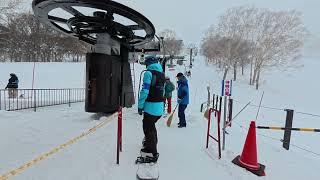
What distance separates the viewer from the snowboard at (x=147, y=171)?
4.57 m

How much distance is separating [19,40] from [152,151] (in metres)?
56.6

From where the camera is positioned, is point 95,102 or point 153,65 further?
point 95,102

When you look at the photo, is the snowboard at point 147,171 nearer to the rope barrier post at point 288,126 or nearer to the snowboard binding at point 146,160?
the snowboard binding at point 146,160

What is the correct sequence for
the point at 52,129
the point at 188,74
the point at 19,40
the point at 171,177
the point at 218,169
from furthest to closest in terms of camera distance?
the point at 19,40 → the point at 188,74 → the point at 52,129 → the point at 218,169 → the point at 171,177

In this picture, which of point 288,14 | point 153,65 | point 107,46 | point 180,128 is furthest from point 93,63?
point 288,14

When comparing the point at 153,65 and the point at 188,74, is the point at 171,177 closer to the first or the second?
the point at 153,65

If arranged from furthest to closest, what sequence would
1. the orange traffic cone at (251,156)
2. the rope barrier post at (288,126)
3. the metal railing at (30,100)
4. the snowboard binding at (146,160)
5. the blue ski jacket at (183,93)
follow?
1. the metal railing at (30,100)
2. the blue ski jacket at (183,93)
3. the rope barrier post at (288,126)
4. the orange traffic cone at (251,156)
5. the snowboard binding at (146,160)

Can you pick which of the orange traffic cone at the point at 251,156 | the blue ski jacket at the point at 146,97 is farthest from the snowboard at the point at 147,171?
the orange traffic cone at the point at 251,156

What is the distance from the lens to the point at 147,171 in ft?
15.6

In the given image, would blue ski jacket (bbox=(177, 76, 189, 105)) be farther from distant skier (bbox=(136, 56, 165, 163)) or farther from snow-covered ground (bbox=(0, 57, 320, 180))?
distant skier (bbox=(136, 56, 165, 163))

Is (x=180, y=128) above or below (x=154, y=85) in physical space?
below

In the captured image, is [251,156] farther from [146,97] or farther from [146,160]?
[146,97]

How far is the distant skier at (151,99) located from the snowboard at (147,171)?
0.48 feet

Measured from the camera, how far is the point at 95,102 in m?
9.02
